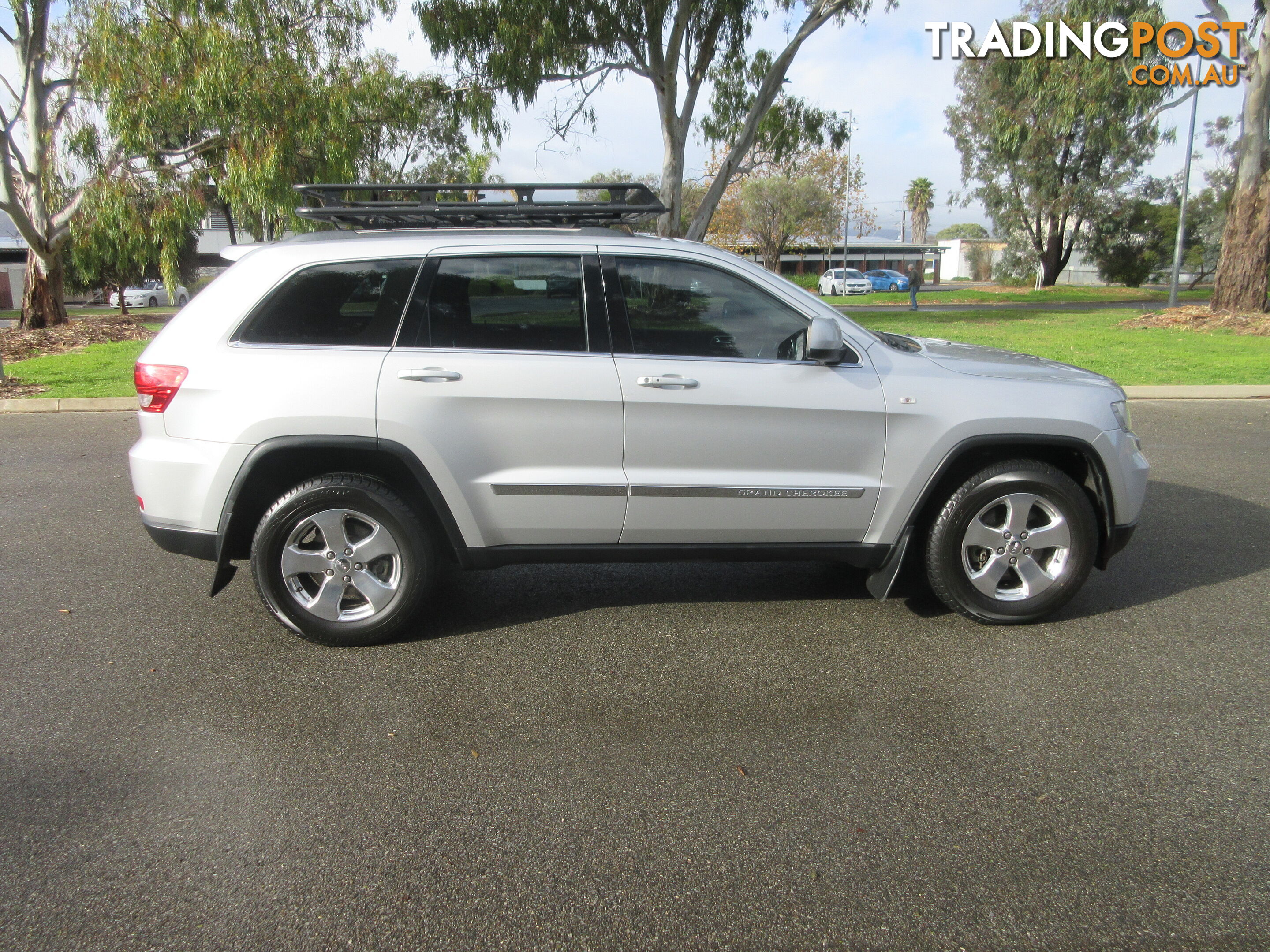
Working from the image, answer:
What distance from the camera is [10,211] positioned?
20.1m

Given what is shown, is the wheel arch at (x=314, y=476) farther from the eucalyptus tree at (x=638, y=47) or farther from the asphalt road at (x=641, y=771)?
the eucalyptus tree at (x=638, y=47)

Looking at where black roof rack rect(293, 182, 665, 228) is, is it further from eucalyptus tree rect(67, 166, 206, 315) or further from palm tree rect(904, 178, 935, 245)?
palm tree rect(904, 178, 935, 245)

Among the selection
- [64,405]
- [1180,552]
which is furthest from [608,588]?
[64,405]

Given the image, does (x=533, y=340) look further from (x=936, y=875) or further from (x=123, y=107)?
(x=123, y=107)

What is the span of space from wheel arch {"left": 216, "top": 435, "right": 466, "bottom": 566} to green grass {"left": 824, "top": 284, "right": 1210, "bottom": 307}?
31212mm

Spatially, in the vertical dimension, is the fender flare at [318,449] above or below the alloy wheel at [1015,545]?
above

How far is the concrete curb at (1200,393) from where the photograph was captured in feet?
37.6

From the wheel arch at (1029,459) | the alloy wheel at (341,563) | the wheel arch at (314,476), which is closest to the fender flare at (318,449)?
the wheel arch at (314,476)

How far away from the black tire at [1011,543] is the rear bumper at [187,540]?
10.4 ft

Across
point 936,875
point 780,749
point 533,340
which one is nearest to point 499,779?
point 780,749

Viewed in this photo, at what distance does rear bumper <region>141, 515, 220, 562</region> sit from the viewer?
160 inches

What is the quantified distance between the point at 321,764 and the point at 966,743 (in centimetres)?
223

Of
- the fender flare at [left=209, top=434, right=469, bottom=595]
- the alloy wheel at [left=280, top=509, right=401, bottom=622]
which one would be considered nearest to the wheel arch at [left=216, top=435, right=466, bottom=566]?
the fender flare at [left=209, top=434, right=469, bottom=595]

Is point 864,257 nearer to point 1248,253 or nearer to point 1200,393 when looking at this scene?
point 1248,253
